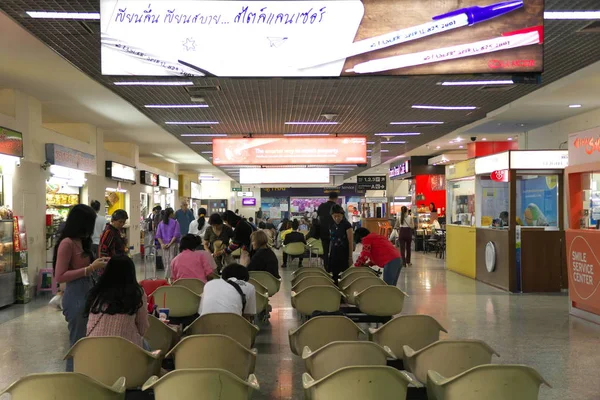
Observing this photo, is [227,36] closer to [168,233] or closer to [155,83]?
[155,83]

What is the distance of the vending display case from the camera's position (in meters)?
9.87

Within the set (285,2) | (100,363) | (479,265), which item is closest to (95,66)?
(285,2)

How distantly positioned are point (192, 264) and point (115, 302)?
129 inches

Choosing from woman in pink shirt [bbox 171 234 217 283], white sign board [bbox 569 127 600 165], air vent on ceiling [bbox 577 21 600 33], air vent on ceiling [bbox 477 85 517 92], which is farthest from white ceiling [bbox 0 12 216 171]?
white sign board [bbox 569 127 600 165]

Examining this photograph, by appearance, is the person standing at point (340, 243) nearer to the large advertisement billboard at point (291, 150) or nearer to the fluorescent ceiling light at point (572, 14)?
the large advertisement billboard at point (291, 150)

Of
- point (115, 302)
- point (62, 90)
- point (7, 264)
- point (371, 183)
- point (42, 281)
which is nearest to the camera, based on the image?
point (115, 302)

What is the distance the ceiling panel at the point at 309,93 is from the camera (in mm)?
6516

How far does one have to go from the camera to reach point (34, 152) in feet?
37.1

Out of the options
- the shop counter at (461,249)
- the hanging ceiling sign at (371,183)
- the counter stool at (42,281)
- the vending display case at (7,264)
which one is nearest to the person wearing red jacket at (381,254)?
the vending display case at (7,264)

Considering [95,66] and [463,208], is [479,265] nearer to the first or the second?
[463,208]

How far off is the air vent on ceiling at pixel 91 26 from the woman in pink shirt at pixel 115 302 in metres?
3.10

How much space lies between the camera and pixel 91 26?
6.42m

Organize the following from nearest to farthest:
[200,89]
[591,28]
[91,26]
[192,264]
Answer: [91,26]
[591,28]
[192,264]
[200,89]

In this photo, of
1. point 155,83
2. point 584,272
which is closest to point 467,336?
point 584,272
